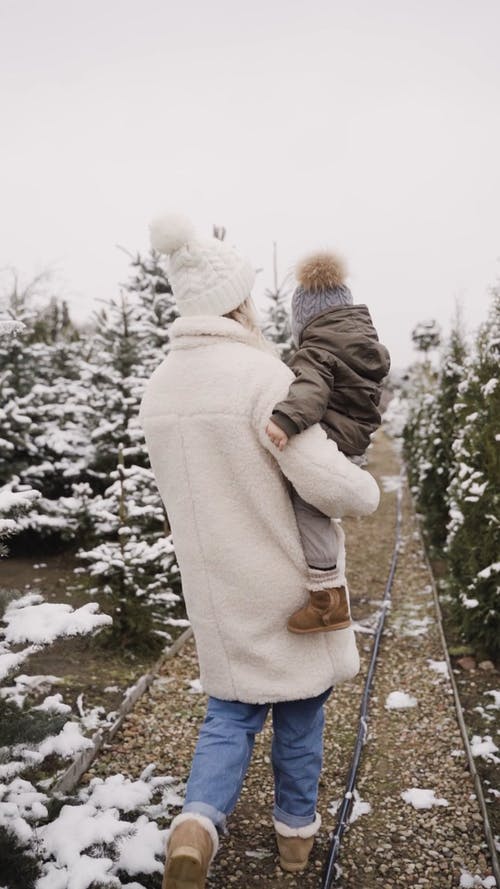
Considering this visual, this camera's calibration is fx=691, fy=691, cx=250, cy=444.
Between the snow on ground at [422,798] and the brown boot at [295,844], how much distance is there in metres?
0.91

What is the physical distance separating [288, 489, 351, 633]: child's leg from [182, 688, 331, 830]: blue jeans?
400 mm

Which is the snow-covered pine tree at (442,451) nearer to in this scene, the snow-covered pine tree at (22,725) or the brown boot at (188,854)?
the snow-covered pine tree at (22,725)

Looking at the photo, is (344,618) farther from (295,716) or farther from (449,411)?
(449,411)

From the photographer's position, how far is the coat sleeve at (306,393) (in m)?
2.06

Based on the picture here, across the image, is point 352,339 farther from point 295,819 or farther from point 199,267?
point 295,819

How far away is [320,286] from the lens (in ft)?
8.43

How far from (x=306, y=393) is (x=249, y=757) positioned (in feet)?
4.22

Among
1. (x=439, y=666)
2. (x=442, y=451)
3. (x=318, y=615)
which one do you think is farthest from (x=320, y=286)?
(x=442, y=451)

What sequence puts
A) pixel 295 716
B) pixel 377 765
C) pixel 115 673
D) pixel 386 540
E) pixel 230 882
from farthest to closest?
pixel 386 540, pixel 115 673, pixel 377 765, pixel 230 882, pixel 295 716

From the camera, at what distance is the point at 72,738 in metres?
2.55

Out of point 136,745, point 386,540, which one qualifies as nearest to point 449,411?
point 386,540

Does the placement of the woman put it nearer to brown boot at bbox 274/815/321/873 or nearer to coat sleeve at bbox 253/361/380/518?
coat sleeve at bbox 253/361/380/518

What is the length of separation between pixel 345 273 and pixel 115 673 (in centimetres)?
382

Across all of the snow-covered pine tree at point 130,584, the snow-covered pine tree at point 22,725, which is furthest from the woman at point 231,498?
the snow-covered pine tree at point 130,584
